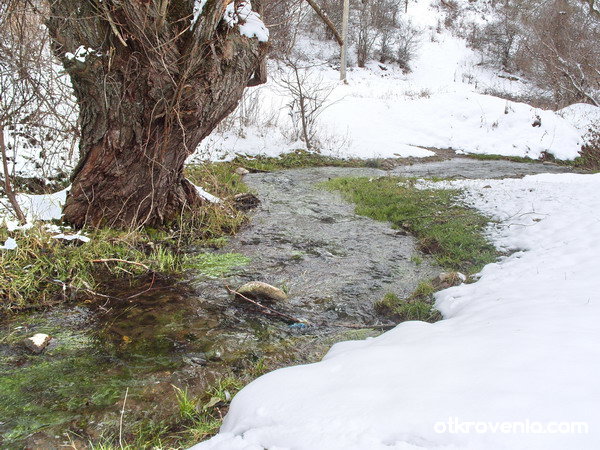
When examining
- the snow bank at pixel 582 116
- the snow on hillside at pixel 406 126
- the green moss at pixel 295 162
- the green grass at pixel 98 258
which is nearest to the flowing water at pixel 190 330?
the green grass at pixel 98 258

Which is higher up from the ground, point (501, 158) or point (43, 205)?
point (501, 158)

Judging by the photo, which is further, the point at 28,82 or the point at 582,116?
the point at 582,116

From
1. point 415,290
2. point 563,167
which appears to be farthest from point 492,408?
point 563,167

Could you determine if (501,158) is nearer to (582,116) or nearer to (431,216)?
(582,116)

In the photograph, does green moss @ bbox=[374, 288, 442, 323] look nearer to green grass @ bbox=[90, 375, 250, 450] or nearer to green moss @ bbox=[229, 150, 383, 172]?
green grass @ bbox=[90, 375, 250, 450]

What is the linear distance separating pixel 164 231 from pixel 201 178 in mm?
1914

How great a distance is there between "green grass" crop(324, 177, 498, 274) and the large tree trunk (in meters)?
2.75

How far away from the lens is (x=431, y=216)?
216 inches

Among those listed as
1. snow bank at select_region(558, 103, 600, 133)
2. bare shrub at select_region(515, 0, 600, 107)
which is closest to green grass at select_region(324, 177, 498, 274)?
snow bank at select_region(558, 103, 600, 133)

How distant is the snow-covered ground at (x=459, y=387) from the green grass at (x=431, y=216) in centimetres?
135

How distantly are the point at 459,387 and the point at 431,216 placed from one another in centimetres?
409

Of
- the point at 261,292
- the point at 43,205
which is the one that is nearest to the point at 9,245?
the point at 43,205

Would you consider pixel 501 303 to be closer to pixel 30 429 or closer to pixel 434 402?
pixel 434 402

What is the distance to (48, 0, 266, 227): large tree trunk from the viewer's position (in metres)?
3.59
